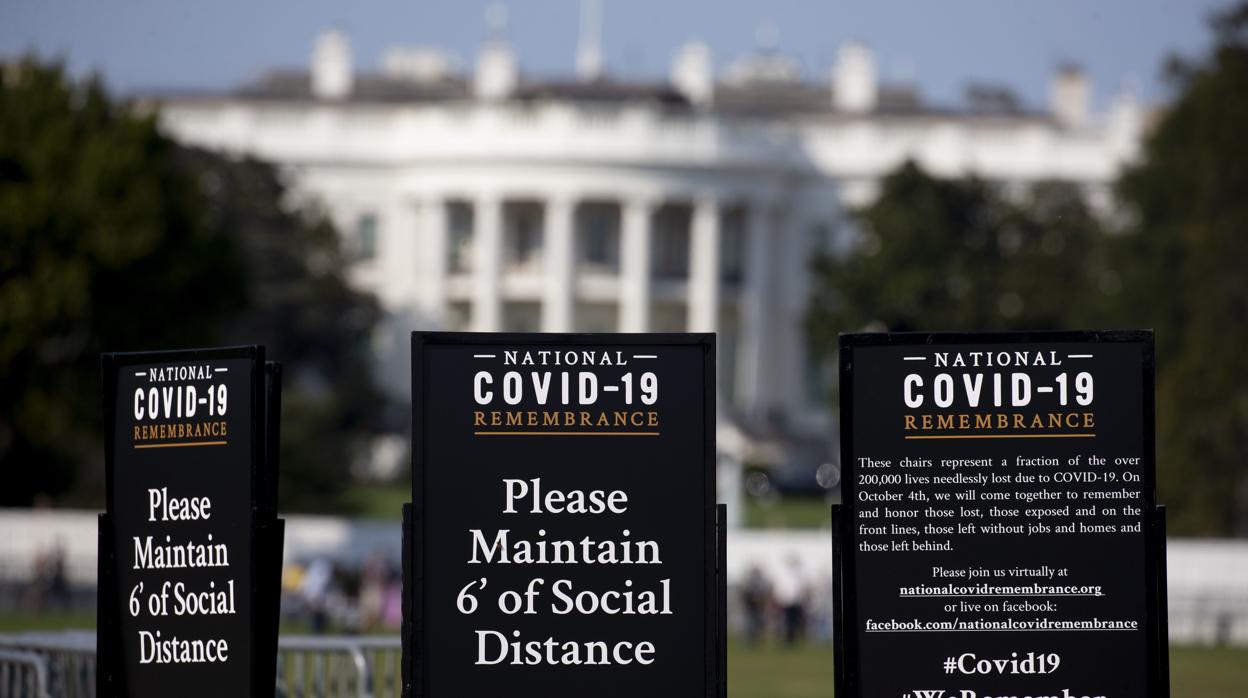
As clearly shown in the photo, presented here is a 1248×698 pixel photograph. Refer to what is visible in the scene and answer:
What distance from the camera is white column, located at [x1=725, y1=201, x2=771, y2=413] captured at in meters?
96.6

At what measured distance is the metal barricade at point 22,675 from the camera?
11.4m

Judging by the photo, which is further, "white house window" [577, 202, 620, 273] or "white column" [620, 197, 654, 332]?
"white house window" [577, 202, 620, 273]

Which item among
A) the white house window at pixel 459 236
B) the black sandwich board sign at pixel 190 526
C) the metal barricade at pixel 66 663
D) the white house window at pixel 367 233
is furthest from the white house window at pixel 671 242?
the black sandwich board sign at pixel 190 526

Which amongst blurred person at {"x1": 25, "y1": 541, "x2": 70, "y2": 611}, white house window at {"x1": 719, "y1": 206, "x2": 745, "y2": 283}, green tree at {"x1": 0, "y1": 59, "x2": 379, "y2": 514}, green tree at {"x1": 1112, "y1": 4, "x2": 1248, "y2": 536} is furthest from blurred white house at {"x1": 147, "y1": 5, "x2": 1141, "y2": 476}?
blurred person at {"x1": 25, "y1": 541, "x2": 70, "y2": 611}

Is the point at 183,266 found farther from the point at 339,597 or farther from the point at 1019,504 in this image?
the point at 1019,504

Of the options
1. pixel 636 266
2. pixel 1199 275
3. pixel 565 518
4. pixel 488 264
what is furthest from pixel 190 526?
pixel 636 266

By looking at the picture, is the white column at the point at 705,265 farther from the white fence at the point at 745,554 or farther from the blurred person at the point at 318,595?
the blurred person at the point at 318,595

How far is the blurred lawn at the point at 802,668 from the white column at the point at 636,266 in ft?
198

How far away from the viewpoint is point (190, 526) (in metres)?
9.16

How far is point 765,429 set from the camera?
8856cm

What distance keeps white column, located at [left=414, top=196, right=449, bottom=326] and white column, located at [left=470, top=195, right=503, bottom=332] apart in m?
1.18

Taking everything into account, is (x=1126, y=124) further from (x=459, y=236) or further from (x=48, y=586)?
(x=48, y=586)

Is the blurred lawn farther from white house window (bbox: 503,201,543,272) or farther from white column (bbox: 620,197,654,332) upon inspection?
white house window (bbox: 503,201,543,272)

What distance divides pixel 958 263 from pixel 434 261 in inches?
1027
